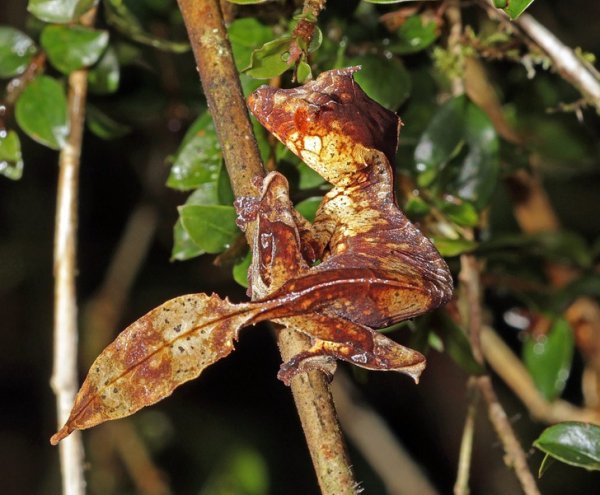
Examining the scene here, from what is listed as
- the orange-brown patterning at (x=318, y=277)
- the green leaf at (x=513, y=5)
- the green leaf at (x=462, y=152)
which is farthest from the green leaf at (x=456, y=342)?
the green leaf at (x=513, y=5)

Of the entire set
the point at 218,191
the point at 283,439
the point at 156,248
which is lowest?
the point at 283,439

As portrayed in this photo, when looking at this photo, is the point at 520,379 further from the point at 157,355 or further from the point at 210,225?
the point at 157,355

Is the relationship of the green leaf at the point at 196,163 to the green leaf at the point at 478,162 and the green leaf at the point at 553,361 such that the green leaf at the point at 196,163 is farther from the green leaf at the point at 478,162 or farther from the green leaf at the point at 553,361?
the green leaf at the point at 553,361

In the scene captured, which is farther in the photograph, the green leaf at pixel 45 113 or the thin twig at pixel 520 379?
the thin twig at pixel 520 379

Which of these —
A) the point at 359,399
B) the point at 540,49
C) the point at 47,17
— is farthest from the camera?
the point at 359,399

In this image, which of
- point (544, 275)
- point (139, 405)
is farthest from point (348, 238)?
point (544, 275)

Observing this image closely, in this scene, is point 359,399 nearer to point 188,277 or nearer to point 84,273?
point 188,277
